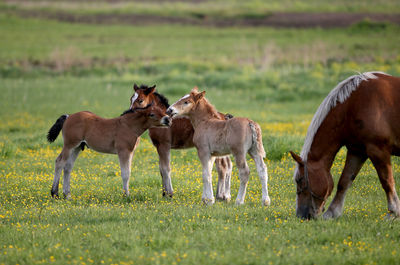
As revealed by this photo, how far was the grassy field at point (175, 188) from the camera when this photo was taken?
7.31 meters

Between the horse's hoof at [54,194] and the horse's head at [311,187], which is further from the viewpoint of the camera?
the horse's hoof at [54,194]

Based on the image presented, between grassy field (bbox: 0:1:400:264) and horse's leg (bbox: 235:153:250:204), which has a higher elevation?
horse's leg (bbox: 235:153:250:204)

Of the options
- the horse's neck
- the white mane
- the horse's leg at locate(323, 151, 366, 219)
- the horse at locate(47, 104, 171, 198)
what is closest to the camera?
the white mane

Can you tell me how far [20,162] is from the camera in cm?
1503

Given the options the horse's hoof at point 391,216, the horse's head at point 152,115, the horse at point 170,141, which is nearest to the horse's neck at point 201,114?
the horse at point 170,141

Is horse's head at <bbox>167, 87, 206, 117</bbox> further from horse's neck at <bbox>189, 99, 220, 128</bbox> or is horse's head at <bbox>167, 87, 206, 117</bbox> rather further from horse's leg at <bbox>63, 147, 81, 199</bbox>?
horse's leg at <bbox>63, 147, 81, 199</bbox>

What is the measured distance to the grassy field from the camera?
24.0 ft

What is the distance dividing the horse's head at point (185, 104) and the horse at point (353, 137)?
113 inches

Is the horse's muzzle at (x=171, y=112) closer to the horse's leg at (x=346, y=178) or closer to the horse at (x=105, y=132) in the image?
the horse at (x=105, y=132)

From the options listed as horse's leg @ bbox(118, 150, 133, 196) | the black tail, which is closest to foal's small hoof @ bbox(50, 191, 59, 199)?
the black tail

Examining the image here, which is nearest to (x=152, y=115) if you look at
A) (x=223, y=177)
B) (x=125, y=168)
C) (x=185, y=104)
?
(x=185, y=104)

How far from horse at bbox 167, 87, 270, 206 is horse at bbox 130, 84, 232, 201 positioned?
1.95 ft

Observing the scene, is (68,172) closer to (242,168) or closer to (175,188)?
(175,188)

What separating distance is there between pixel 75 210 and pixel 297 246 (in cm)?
432
